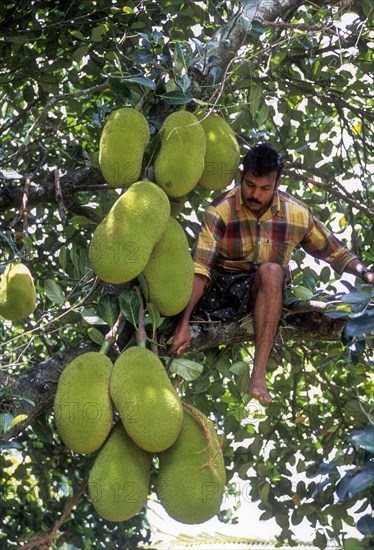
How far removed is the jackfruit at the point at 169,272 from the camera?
7.58 feet

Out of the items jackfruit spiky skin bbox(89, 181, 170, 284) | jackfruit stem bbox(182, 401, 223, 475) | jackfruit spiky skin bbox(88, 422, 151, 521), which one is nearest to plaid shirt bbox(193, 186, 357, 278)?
jackfruit spiky skin bbox(89, 181, 170, 284)

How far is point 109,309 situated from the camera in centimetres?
234

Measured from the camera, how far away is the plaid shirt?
2854mm

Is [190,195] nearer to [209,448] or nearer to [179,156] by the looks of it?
[179,156]

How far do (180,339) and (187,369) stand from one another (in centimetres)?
13

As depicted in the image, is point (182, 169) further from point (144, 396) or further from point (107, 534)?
point (107, 534)

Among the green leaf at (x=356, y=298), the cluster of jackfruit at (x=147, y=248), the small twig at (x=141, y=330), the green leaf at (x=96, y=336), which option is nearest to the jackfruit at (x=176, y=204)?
the cluster of jackfruit at (x=147, y=248)

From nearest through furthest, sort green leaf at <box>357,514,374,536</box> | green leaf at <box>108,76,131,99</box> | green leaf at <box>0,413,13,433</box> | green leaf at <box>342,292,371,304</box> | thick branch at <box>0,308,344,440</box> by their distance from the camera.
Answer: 1. green leaf at <box>357,514,374,536</box>
2. green leaf at <box>342,292,371,304</box>
3. green leaf at <box>0,413,13,433</box>
4. thick branch at <box>0,308,344,440</box>
5. green leaf at <box>108,76,131,99</box>

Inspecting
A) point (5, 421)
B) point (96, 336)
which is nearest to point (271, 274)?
point (96, 336)

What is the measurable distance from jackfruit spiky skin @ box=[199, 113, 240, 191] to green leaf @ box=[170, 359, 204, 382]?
59cm

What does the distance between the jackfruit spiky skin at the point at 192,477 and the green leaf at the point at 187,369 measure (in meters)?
0.15

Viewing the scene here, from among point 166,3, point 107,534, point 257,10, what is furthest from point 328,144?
point 107,534

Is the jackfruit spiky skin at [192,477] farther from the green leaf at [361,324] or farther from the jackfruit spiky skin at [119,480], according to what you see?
the green leaf at [361,324]

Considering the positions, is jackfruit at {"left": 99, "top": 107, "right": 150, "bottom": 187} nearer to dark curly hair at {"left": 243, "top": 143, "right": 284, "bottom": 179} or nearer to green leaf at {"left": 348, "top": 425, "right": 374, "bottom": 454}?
dark curly hair at {"left": 243, "top": 143, "right": 284, "bottom": 179}
